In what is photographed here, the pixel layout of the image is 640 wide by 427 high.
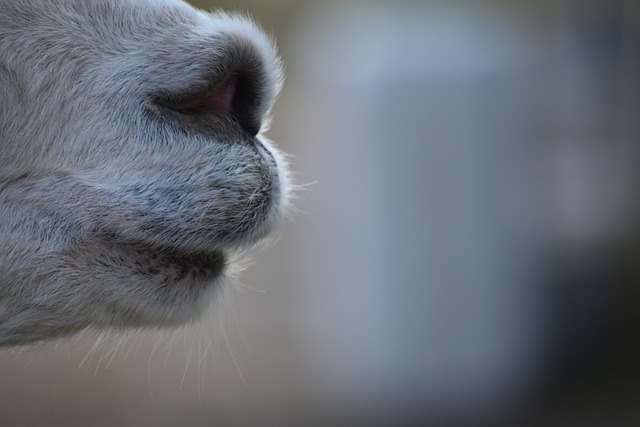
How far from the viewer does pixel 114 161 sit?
1.75 metres

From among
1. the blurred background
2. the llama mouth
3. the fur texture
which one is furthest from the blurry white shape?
the fur texture

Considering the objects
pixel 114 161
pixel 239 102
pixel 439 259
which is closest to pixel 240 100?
pixel 239 102

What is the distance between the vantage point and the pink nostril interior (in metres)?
A: 1.80

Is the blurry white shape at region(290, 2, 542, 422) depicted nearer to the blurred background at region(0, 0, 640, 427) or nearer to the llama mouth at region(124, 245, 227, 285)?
the blurred background at region(0, 0, 640, 427)

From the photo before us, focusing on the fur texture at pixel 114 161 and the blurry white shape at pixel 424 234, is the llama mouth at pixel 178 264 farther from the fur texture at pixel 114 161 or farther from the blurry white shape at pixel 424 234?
the blurry white shape at pixel 424 234

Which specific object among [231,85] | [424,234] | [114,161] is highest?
[231,85]

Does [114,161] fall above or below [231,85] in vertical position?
below

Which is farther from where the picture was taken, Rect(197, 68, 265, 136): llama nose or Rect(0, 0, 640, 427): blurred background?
Rect(0, 0, 640, 427): blurred background

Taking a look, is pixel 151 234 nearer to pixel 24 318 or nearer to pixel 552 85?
pixel 24 318

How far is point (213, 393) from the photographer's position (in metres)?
6.04

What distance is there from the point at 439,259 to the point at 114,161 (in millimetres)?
4461

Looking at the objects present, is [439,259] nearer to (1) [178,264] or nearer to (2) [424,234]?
(2) [424,234]

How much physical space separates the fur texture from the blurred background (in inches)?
155

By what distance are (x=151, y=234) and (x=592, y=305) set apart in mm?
5358
